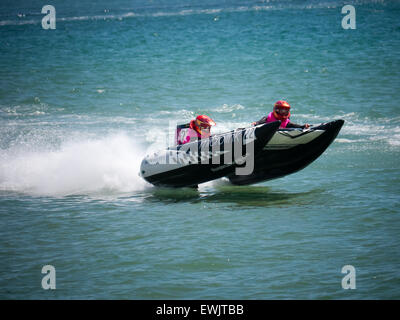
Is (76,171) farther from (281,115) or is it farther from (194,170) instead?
(281,115)

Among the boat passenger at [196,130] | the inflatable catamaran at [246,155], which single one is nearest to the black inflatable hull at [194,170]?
the inflatable catamaran at [246,155]

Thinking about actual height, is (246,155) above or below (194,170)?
above

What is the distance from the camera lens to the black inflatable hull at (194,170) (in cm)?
963

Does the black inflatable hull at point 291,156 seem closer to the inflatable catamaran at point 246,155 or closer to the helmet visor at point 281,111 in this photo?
the inflatable catamaran at point 246,155

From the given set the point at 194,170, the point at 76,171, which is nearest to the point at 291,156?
the point at 194,170

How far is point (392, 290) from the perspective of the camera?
21.2ft

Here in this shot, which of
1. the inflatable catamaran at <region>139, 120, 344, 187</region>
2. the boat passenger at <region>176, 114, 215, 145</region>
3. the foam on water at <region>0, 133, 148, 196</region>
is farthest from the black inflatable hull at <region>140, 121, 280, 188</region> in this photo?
the foam on water at <region>0, 133, 148, 196</region>

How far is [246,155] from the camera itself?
9969 mm

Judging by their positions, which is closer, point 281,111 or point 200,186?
point 281,111

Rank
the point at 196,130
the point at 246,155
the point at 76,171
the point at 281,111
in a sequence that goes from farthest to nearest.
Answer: the point at 76,171
the point at 196,130
the point at 281,111
the point at 246,155

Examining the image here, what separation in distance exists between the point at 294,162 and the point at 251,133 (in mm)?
1100

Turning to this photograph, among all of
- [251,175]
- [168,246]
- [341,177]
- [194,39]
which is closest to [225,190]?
[251,175]

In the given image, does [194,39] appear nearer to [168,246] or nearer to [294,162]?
[294,162]

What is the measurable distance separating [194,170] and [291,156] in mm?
1660
